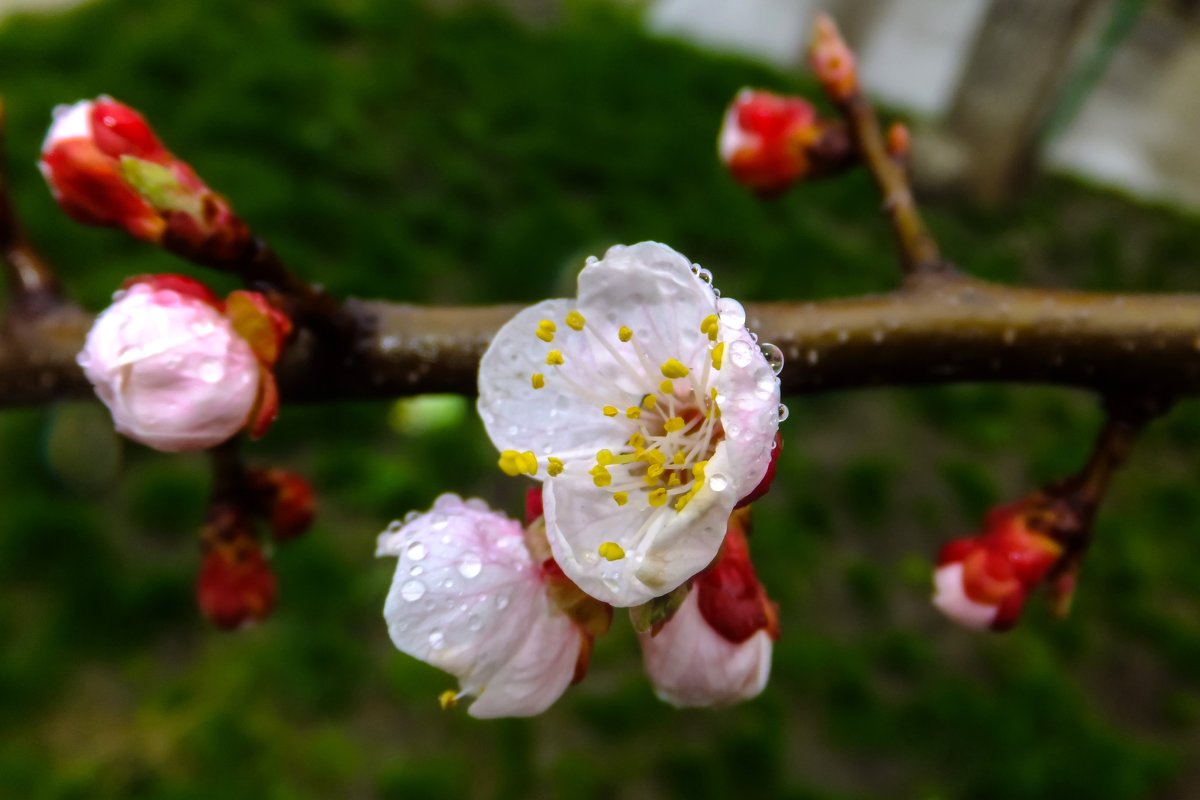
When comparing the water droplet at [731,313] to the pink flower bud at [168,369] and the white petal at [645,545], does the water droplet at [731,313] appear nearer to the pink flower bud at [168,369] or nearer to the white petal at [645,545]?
the white petal at [645,545]

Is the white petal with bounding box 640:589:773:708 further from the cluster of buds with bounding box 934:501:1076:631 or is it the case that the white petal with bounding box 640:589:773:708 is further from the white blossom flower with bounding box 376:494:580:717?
the cluster of buds with bounding box 934:501:1076:631

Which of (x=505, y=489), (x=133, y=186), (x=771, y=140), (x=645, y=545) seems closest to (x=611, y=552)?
(x=645, y=545)

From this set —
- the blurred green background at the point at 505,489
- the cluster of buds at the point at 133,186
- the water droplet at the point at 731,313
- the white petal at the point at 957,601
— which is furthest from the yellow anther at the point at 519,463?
the blurred green background at the point at 505,489

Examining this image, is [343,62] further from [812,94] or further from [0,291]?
[812,94]

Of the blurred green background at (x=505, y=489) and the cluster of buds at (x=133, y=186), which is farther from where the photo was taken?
the blurred green background at (x=505, y=489)

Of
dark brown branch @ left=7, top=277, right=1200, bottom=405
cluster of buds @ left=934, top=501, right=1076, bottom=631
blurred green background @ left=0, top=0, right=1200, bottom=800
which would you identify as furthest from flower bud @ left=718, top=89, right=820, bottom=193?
blurred green background @ left=0, top=0, right=1200, bottom=800

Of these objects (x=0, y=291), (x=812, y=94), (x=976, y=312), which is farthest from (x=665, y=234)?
(x=976, y=312)

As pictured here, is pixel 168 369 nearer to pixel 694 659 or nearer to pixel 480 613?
pixel 480 613
